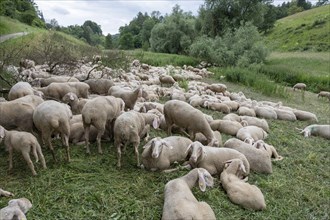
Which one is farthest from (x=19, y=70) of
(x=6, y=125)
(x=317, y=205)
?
(x=317, y=205)

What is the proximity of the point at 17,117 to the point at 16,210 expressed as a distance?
280 centimetres

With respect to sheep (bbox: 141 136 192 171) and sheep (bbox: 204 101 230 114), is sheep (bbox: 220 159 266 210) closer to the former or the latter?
sheep (bbox: 141 136 192 171)

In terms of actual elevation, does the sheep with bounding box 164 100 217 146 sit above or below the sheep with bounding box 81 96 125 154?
below

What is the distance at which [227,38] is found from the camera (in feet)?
105

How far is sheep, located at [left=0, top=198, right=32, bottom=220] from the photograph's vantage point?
423 centimetres

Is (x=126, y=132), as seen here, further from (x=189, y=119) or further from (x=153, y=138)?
(x=189, y=119)

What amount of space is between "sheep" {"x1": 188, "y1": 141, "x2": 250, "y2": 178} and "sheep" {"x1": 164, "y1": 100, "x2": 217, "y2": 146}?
87cm

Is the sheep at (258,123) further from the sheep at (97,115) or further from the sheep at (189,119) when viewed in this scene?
the sheep at (97,115)

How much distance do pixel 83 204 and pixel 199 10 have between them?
36698mm

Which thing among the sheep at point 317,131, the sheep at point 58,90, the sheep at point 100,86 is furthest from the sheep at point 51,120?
the sheep at point 317,131

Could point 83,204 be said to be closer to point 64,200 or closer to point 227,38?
point 64,200

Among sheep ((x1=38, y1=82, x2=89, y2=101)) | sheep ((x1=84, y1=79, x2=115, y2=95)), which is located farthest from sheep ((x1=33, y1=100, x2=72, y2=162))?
sheep ((x1=84, y1=79, x2=115, y2=95))

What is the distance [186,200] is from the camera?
4.95 meters

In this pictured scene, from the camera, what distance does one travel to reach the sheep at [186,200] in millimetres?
4655
